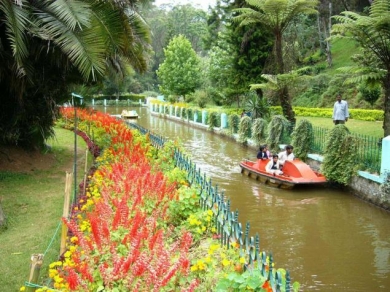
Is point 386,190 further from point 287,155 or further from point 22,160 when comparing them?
point 22,160

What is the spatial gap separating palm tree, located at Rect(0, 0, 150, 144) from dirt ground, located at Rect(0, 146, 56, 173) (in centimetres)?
38

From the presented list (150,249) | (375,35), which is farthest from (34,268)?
(375,35)

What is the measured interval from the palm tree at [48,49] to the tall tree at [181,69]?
3232cm

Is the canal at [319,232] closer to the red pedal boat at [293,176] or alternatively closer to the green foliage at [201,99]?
the red pedal boat at [293,176]

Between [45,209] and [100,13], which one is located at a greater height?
[100,13]

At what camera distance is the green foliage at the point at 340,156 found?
A: 483 inches

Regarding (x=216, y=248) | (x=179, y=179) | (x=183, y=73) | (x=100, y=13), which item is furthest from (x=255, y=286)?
(x=183, y=73)

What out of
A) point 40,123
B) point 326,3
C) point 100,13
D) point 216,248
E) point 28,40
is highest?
point 326,3

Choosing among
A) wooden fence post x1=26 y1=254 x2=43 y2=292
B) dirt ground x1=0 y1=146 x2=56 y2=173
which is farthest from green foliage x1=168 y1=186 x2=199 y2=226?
dirt ground x1=0 y1=146 x2=56 y2=173

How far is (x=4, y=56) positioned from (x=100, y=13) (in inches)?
97.1

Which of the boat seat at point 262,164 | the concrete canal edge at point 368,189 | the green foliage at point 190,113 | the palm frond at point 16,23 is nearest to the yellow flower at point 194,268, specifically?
the palm frond at point 16,23

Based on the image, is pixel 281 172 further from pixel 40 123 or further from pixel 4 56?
pixel 4 56

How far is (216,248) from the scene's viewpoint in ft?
15.6

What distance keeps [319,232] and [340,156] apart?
384 centimetres
